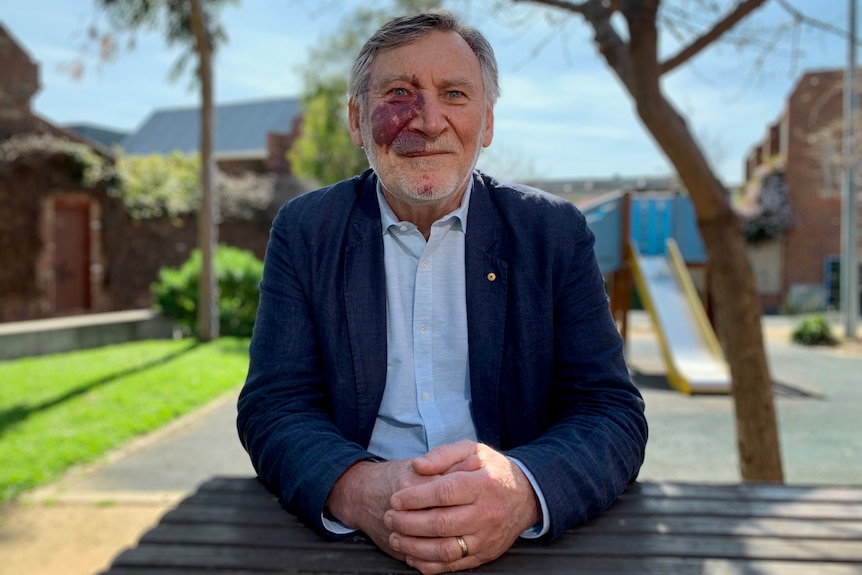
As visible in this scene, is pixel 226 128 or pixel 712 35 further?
pixel 226 128

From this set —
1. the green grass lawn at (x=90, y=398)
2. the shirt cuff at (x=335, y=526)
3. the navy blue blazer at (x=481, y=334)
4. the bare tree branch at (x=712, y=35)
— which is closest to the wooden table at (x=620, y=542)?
the shirt cuff at (x=335, y=526)

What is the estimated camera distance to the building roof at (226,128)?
27938mm

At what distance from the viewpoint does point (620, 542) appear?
1477 mm

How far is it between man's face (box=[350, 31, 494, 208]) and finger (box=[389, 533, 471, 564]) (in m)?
0.72

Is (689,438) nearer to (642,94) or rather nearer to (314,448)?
A: (642,94)

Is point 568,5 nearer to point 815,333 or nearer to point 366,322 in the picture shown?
point 366,322

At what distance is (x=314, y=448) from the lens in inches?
56.4

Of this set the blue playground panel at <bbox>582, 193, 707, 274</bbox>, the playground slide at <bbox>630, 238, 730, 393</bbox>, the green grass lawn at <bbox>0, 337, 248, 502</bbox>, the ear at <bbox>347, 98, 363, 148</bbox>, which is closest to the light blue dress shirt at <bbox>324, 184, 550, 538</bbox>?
the ear at <bbox>347, 98, 363, 148</bbox>

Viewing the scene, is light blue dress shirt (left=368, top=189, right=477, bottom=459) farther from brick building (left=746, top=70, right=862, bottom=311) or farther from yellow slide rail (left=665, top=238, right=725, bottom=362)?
brick building (left=746, top=70, right=862, bottom=311)

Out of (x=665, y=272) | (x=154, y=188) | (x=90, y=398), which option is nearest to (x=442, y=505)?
(x=90, y=398)

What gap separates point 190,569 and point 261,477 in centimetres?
23

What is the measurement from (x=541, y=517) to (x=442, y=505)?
236mm

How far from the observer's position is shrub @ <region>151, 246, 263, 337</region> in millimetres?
11438

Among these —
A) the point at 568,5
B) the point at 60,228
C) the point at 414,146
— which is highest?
the point at 568,5
